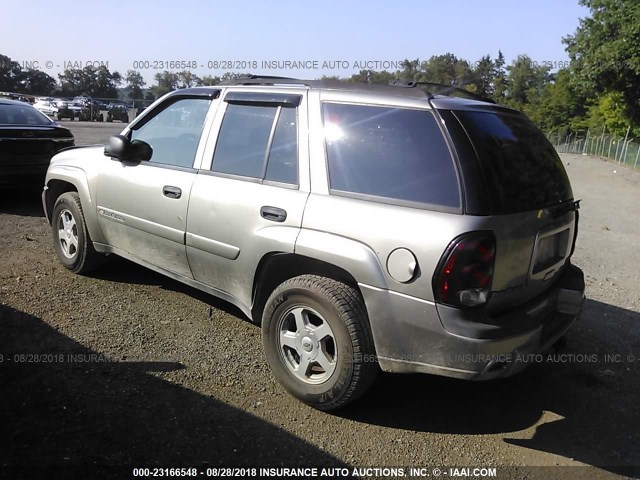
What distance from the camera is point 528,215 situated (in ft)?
9.98

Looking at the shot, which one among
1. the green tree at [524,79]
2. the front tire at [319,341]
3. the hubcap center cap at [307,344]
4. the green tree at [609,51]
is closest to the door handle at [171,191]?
the front tire at [319,341]

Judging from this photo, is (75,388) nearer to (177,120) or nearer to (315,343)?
(315,343)

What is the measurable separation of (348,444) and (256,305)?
1.14m

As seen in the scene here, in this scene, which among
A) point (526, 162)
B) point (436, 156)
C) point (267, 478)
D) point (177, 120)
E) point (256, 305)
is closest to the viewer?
point (267, 478)

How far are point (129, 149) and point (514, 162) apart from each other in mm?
3041

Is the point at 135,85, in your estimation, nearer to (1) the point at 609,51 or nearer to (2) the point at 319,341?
(1) the point at 609,51

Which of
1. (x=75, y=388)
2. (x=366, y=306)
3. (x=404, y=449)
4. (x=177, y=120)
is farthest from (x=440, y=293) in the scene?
(x=177, y=120)

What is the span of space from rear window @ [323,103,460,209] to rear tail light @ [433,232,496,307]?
0.22 m

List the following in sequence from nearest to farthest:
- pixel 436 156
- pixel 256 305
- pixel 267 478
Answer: pixel 267 478 → pixel 436 156 → pixel 256 305

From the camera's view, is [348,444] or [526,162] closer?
[348,444]

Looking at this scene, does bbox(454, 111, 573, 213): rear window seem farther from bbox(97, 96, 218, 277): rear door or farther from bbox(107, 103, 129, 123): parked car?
bbox(107, 103, 129, 123): parked car

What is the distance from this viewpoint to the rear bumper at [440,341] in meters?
2.78

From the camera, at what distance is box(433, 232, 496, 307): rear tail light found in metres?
2.71

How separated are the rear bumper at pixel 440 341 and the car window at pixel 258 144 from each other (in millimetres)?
1045
